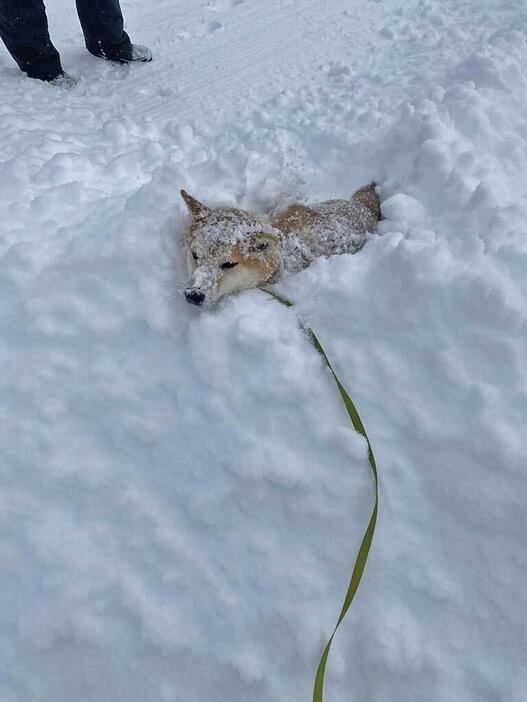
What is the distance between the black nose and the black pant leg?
3.11 meters

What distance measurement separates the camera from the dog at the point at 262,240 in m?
2.31

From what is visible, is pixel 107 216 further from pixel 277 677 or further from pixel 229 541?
pixel 277 677

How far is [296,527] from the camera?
1.77 m

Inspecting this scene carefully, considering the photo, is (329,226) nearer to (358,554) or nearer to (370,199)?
(370,199)

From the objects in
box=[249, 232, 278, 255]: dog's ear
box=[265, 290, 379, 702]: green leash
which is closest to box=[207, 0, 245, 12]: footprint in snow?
box=[249, 232, 278, 255]: dog's ear

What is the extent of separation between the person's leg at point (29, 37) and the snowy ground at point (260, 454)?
5.53 ft

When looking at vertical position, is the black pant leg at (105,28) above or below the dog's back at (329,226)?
above

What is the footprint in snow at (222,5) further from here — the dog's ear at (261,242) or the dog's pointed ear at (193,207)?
the dog's ear at (261,242)

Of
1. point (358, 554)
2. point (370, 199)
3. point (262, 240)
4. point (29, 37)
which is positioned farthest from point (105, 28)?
point (358, 554)

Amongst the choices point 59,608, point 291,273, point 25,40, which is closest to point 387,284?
point 291,273

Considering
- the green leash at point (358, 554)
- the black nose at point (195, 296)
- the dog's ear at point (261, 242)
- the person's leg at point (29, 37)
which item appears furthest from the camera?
the person's leg at point (29, 37)

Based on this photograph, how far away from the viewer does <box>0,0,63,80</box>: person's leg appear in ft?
12.3

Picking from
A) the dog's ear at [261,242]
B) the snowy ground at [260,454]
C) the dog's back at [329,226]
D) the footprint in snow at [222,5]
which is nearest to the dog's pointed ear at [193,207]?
the snowy ground at [260,454]

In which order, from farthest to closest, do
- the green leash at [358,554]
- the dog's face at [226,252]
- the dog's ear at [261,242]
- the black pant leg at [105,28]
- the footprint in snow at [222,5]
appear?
the footprint in snow at [222,5]
the black pant leg at [105,28]
the dog's ear at [261,242]
the dog's face at [226,252]
the green leash at [358,554]
